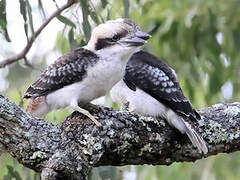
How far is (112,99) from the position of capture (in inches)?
139

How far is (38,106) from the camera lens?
9.38ft

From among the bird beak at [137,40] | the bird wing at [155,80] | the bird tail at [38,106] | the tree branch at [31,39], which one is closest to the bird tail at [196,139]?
the bird wing at [155,80]

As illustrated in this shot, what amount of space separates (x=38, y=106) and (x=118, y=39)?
1.38ft

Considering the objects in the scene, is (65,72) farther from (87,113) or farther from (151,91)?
(151,91)

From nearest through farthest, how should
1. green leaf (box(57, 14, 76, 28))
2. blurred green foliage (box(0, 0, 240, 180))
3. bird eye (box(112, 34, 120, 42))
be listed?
bird eye (box(112, 34, 120, 42)), green leaf (box(57, 14, 76, 28)), blurred green foliage (box(0, 0, 240, 180))

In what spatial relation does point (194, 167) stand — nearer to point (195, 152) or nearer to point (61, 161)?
point (195, 152)

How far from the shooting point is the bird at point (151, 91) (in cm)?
315

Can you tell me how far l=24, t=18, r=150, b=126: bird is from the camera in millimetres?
2727

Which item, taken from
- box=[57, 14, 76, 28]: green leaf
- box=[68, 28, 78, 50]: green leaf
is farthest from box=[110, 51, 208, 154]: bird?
box=[57, 14, 76, 28]: green leaf

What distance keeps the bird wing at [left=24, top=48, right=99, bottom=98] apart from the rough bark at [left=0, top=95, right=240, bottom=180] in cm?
16

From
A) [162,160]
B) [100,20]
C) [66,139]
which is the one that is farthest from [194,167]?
[66,139]

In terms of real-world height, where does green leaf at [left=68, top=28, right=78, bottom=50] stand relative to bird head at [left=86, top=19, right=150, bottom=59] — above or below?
below

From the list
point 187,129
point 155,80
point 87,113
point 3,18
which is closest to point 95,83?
point 87,113

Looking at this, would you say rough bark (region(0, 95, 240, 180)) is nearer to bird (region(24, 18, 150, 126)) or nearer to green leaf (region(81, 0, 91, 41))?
bird (region(24, 18, 150, 126))
